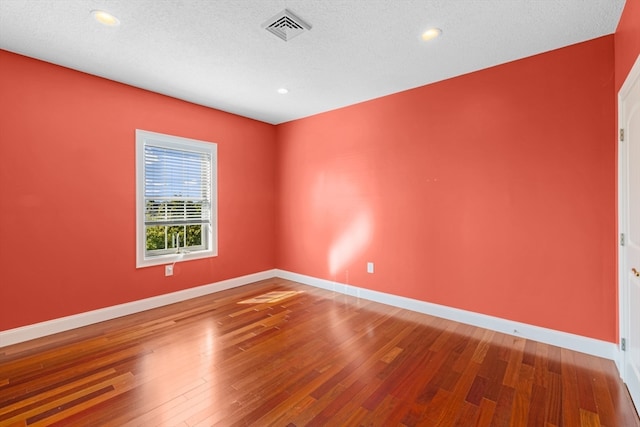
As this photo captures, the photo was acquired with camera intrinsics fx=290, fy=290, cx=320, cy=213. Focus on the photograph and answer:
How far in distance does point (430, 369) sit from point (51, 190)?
388 centimetres

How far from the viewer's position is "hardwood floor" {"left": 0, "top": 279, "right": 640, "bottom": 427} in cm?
179

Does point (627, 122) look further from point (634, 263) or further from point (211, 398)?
point (211, 398)

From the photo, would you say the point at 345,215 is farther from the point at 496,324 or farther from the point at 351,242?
the point at 496,324

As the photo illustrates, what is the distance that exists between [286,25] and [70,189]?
2.73m

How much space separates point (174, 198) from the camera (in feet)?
12.8

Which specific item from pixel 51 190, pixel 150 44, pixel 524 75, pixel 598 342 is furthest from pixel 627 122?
pixel 51 190

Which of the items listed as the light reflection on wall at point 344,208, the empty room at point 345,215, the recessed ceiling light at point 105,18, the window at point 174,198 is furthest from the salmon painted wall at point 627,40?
the window at point 174,198

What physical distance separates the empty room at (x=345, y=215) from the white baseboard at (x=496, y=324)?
2 cm

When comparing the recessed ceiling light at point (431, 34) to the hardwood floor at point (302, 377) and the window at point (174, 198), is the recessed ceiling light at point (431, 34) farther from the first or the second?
the window at point (174, 198)

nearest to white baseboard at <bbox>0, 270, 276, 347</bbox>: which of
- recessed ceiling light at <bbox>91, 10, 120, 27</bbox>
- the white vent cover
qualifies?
recessed ceiling light at <bbox>91, 10, 120, 27</bbox>

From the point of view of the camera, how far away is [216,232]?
4.33 m

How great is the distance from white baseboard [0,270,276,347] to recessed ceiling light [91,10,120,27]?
2.81 meters

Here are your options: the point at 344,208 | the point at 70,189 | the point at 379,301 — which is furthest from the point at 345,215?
the point at 70,189

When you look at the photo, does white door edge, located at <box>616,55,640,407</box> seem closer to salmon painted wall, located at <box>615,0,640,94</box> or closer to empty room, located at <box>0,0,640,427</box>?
empty room, located at <box>0,0,640,427</box>
